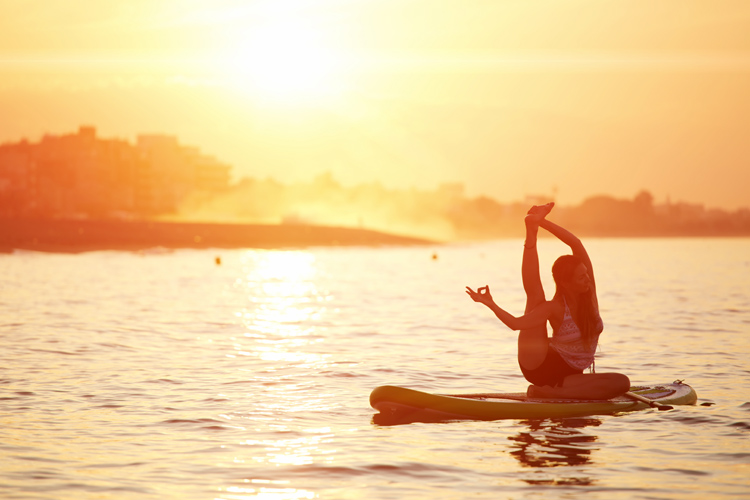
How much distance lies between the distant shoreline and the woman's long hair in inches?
4135

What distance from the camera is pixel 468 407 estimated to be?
12258mm

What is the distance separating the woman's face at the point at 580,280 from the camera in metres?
11.4

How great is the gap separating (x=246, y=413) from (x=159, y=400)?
5.96ft

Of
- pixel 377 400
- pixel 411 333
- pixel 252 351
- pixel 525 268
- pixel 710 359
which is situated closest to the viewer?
pixel 525 268

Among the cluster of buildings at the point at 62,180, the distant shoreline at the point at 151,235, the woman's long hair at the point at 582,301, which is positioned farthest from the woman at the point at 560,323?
the cluster of buildings at the point at 62,180

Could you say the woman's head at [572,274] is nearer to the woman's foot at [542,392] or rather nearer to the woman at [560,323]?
the woman at [560,323]

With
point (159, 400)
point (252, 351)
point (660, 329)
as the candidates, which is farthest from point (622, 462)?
point (660, 329)

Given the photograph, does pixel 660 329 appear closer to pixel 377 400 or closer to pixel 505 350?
pixel 505 350

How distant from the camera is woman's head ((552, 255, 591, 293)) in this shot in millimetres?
11406

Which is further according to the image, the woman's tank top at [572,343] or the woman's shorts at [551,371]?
the woman's shorts at [551,371]

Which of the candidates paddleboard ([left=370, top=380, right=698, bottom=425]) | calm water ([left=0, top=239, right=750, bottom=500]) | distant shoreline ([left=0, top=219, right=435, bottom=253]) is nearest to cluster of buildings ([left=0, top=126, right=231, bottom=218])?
distant shoreline ([left=0, top=219, right=435, bottom=253])

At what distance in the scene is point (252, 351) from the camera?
20.8 m

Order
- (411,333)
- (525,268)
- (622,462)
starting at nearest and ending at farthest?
1. (622,462)
2. (525,268)
3. (411,333)

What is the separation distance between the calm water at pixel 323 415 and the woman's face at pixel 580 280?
1916 millimetres
